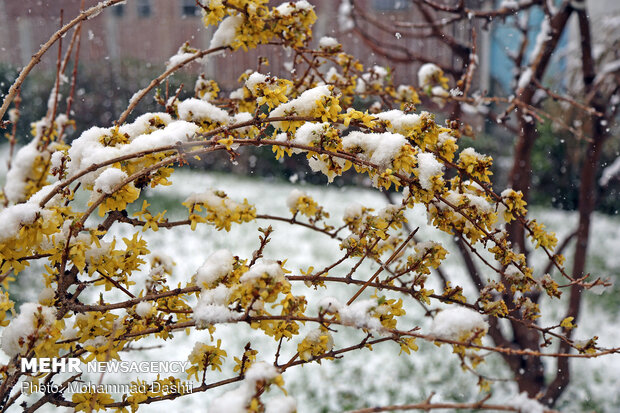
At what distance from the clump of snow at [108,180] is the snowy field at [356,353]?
169cm

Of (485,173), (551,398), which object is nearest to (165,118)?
(485,173)

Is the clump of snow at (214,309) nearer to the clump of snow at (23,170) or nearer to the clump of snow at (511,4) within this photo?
the clump of snow at (23,170)

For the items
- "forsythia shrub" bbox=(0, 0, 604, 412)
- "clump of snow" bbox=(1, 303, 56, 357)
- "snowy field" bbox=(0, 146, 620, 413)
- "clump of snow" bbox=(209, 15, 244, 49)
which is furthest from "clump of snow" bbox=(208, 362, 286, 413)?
"snowy field" bbox=(0, 146, 620, 413)

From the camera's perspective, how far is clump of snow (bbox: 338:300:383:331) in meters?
0.99

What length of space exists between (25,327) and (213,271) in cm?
35

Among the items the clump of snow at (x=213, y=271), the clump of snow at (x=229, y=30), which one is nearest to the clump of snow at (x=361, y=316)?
the clump of snow at (x=213, y=271)

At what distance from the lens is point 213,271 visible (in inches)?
44.2

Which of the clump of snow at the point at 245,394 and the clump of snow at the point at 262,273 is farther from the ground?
the clump of snow at the point at 262,273

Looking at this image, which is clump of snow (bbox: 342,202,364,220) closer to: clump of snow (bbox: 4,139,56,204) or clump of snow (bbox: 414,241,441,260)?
clump of snow (bbox: 414,241,441,260)

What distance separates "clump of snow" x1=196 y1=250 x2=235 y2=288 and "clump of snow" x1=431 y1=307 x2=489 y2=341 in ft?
1.41

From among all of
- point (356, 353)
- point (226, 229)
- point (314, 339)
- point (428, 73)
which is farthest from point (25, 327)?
point (356, 353)

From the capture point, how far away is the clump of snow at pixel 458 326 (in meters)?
0.96

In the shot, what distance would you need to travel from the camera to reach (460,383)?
334cm

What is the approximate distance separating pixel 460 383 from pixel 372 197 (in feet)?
10.1
